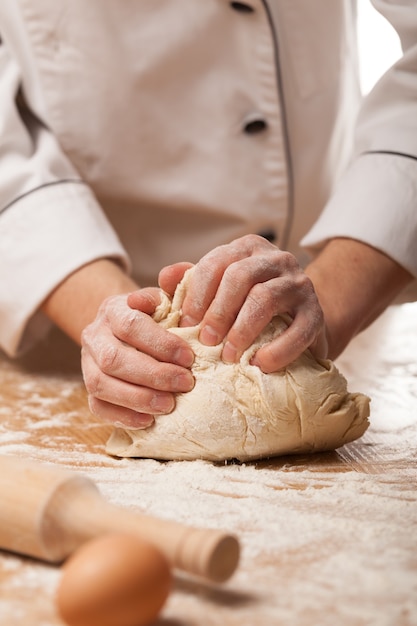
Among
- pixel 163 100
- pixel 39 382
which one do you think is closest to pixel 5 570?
pixel 39 382

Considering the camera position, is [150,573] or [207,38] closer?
[150,573]

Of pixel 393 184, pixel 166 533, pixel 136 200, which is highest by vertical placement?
pixel 166 533

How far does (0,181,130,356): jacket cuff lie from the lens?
65.6 inches

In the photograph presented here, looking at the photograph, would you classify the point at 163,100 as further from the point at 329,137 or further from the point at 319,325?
the point at 319,325

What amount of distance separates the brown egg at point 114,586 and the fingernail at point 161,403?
Result: 0.55 metres

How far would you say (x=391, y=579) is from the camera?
0.85 m

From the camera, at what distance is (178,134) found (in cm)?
189

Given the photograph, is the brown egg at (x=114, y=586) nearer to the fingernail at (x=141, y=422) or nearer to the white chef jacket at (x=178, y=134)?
the fingernail at (x=141, y=422)

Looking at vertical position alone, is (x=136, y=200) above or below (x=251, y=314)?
below

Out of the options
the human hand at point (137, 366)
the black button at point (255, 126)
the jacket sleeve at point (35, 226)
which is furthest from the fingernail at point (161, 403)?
the black button at point (255, 126)

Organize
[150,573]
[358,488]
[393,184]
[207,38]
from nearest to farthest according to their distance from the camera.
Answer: [150,573], [358,488], [393,184], [207,38]

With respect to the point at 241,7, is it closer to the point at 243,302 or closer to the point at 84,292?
the point at 84,292

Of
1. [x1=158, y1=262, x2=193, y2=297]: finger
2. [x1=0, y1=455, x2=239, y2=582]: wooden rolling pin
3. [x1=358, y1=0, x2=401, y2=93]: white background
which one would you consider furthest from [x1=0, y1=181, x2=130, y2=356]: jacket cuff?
→ [x1=358, y1=0, x2=401, y2=93]: white background

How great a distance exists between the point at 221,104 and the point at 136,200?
0.30 meters
